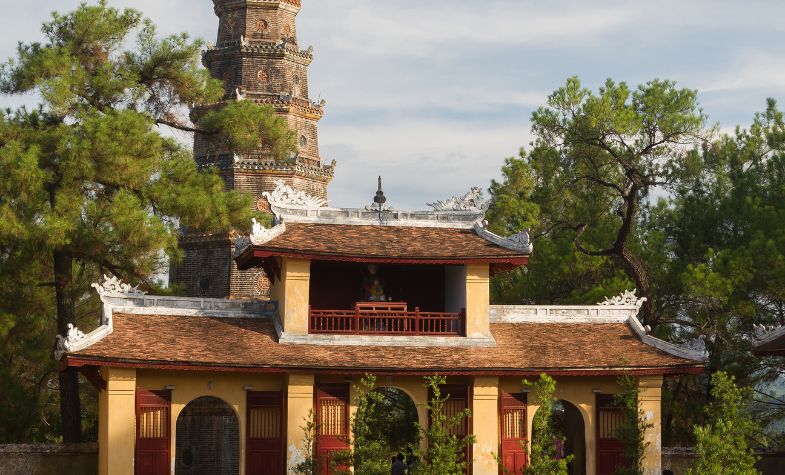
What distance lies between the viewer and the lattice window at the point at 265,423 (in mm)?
28781

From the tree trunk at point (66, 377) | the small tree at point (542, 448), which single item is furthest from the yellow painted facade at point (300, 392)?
the tree trunk at point (66, 377)

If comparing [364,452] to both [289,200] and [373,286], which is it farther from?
[289,200]

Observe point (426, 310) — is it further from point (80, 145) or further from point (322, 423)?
point (80, 145)

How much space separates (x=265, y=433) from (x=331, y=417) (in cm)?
136

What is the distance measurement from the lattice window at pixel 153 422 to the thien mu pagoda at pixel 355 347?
0.08ft

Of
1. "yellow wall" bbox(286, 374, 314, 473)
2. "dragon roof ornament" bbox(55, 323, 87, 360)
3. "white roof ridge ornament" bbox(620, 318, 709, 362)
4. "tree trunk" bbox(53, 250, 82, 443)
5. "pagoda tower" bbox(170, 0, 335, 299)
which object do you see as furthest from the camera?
"pagoda tower" bbox(170, 0, 335, 299)

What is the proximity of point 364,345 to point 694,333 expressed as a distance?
11.6m

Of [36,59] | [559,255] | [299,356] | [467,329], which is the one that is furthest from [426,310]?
[36,59]

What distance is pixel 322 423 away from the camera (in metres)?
28.6

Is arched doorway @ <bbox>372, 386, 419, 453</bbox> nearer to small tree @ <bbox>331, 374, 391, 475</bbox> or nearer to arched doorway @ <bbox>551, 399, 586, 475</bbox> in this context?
arched doorway @ <bbox>551, 399, 586, 475</bbox>

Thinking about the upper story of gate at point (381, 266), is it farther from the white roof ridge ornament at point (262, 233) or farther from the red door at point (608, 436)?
the red door at point (608, 436)

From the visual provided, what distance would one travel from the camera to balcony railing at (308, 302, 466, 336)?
97.7ft

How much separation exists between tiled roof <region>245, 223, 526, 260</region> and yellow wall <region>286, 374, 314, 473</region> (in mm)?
2648

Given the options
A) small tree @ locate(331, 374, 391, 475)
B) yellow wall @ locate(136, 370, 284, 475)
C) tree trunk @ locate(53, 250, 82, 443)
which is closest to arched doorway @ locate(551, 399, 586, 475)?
small tree @ locate(331, 374, 391, 475)
